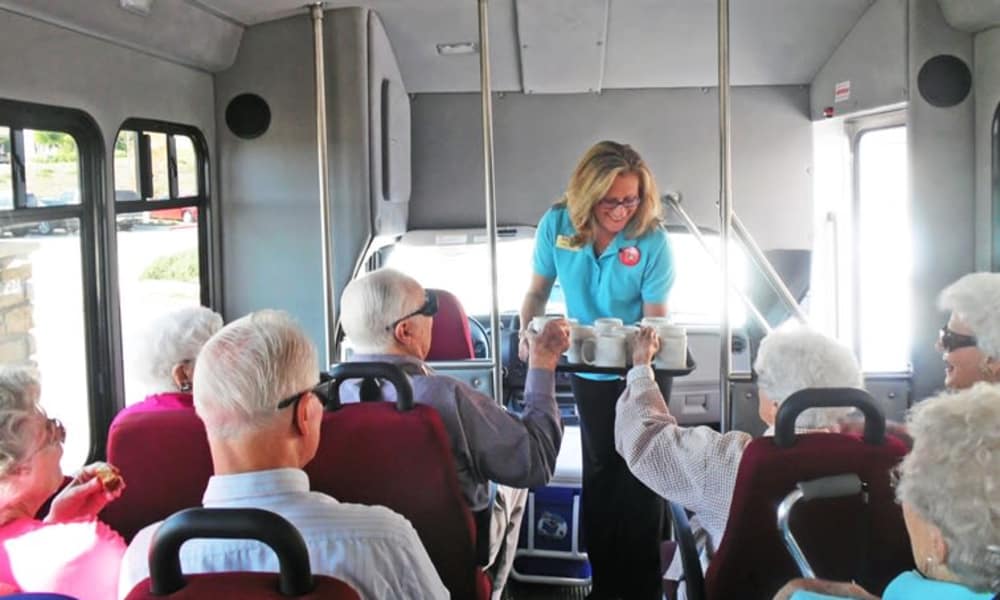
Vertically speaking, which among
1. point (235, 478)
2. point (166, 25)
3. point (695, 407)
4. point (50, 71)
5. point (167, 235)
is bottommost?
point (695, 407)

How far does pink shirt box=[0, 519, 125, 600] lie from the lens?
4.87 feet

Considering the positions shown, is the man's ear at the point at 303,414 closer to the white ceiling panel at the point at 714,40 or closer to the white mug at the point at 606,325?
the white mug at the point at 606,325

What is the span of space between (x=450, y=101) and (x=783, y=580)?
3.44 metres

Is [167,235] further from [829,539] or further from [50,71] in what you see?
[829,539]

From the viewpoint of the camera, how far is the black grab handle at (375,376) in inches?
A: 68.7

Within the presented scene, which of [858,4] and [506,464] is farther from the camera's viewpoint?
[858,4]

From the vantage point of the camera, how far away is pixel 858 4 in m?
3.88

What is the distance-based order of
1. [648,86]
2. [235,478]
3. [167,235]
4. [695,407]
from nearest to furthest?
[235,478] < [167,235] < [695,407] < [648,86]

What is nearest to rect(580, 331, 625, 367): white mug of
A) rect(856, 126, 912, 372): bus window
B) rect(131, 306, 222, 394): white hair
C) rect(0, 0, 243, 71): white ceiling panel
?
rect(131, 306, 222, 394): white hair

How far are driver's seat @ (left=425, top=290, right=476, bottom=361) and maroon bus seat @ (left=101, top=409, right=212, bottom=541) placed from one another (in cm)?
136

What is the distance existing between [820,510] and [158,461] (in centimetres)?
126

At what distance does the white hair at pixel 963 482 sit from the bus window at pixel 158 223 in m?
2.33

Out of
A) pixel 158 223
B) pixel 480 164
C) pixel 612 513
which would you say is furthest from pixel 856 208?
pixel 158 223

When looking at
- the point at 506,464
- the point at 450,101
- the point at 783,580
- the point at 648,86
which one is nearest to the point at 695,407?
the point at 648,86
